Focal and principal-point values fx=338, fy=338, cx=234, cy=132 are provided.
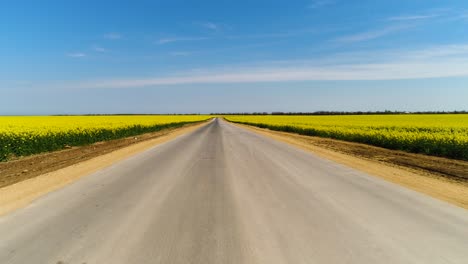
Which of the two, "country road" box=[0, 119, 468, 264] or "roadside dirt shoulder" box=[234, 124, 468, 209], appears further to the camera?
"roadside dirt shoulder" box=[234, 124, 468, 209]

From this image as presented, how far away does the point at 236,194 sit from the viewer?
7.34m

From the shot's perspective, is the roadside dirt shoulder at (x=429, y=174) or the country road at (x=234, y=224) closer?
the country road at (x=234, y=224)

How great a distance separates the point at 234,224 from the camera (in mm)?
5207

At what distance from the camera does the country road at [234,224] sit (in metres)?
4.05

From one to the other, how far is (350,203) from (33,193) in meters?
7.06

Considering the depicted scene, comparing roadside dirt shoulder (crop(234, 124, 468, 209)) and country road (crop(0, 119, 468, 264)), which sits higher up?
country road (crop(0, 119, 468, 264))

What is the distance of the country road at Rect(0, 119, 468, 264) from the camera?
4047 millimetres

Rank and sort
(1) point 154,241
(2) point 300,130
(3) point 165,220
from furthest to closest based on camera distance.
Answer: (2) point 300,130, (3) point 165,220, (1) point 154,241

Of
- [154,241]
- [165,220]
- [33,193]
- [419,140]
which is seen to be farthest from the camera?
[419,140]

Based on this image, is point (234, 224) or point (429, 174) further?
point (429, 174)

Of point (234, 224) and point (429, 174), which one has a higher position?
point (234, 224)

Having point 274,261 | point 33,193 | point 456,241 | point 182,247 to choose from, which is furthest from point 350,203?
point 33,193

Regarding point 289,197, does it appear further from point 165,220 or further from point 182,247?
point 182,247

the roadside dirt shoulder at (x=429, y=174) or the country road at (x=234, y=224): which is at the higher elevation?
the country road at (x=234, y=224)
